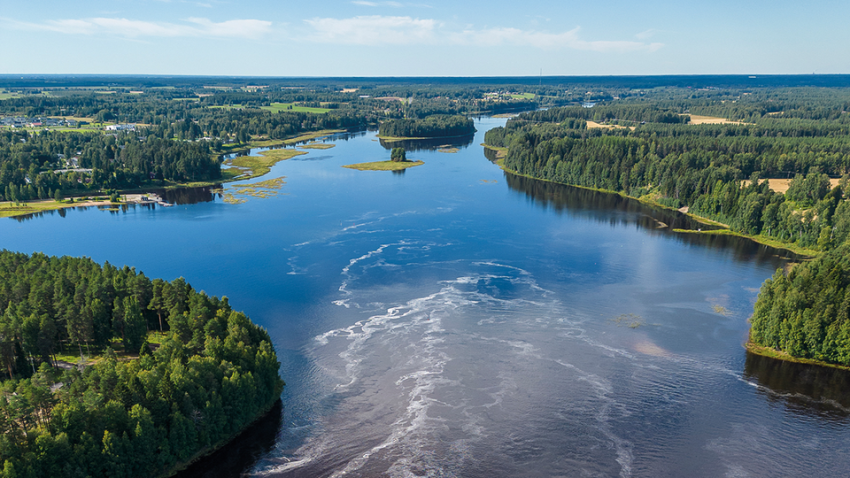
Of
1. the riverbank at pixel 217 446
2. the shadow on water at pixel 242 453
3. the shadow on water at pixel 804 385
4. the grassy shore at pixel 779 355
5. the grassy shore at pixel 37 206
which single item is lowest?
the shadow on water at pixel 242 453

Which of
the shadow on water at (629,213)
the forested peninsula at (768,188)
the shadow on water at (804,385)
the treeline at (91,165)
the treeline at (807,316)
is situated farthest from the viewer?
the treeline at (91,165)

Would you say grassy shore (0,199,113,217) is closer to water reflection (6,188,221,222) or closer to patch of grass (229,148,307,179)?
water reflection (6,188,221,222)

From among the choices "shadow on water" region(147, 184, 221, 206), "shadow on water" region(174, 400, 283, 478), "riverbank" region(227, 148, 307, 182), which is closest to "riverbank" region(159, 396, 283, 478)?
"shadow on water" region(174, 400, 283, 478)

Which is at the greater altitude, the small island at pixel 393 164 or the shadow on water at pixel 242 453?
the small island at pixel 393 164

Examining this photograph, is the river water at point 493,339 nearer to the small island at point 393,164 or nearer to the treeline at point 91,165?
the treeline at point 91,165

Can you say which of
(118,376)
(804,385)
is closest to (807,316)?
(804,385)

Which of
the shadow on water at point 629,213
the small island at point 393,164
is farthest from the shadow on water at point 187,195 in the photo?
the shadow on water at point 629,213
